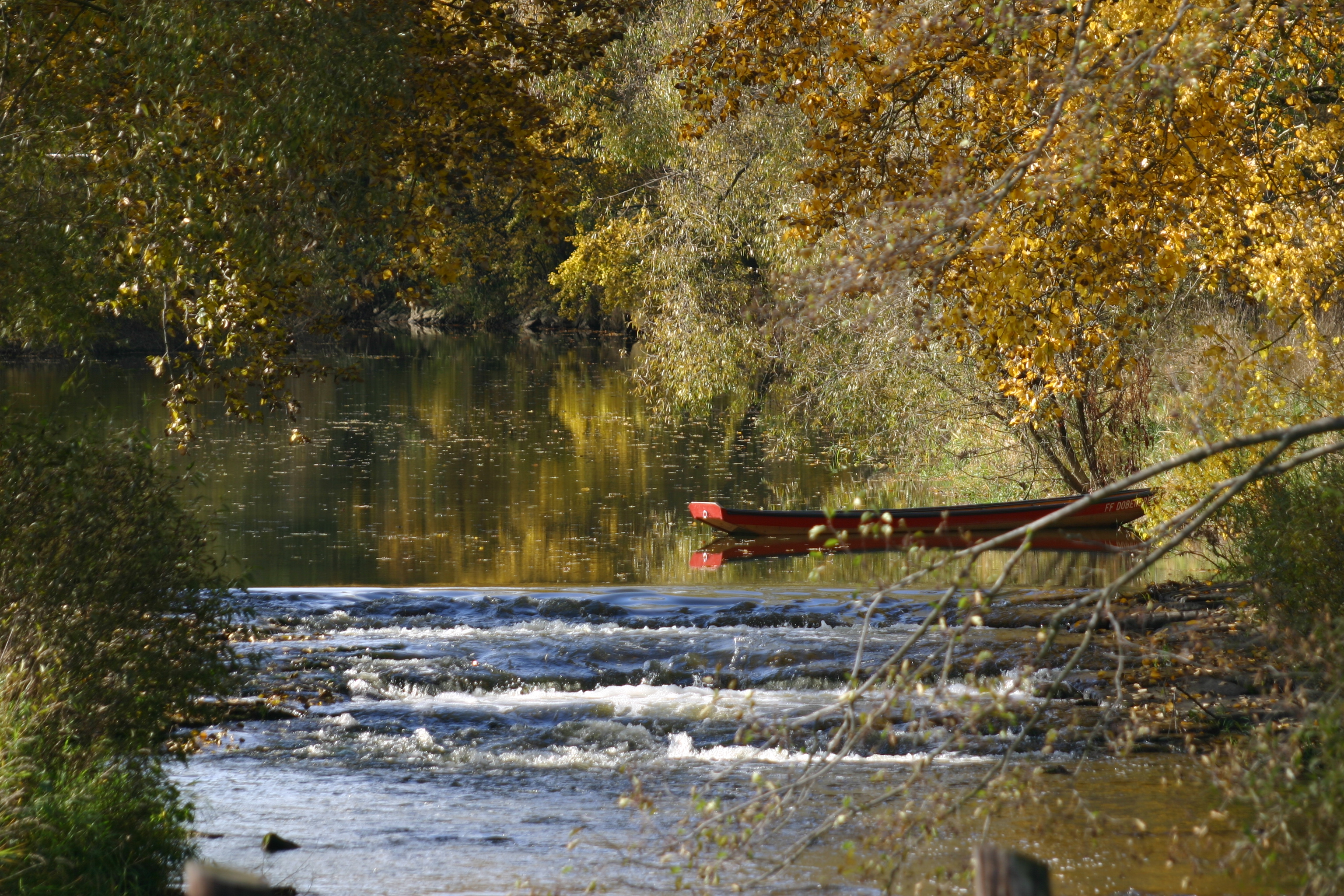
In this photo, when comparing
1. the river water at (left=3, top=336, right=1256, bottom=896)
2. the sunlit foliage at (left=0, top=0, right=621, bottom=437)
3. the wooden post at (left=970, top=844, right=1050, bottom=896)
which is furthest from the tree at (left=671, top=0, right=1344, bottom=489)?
the wooden post at (left=970, top=844, right=1050, bottom=896)

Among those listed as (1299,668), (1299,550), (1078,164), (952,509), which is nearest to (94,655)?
(1078,164)

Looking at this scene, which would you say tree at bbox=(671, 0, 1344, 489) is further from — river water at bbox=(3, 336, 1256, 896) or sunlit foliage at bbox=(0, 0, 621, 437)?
sunlit foliage at bbox=(0, 0, 621, 437)

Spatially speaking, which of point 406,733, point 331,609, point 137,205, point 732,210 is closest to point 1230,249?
point 406,733

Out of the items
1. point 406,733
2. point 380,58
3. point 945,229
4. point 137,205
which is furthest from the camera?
point 406,733

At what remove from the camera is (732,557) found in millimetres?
15703

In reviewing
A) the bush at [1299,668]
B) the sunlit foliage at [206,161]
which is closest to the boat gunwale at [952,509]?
the bush at [1299,668]

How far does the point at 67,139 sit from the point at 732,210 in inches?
537

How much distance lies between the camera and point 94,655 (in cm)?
626

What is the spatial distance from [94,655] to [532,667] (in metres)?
4.65

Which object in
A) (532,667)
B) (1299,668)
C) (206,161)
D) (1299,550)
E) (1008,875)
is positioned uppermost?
(206,161)

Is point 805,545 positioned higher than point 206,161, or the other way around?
point 206,161

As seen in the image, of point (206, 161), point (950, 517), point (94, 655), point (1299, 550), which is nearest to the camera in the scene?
point (94, 655)

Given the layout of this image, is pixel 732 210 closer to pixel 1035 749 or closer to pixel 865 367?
pixel 865 367

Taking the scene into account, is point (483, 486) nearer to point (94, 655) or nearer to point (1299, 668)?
point (94, 655)
